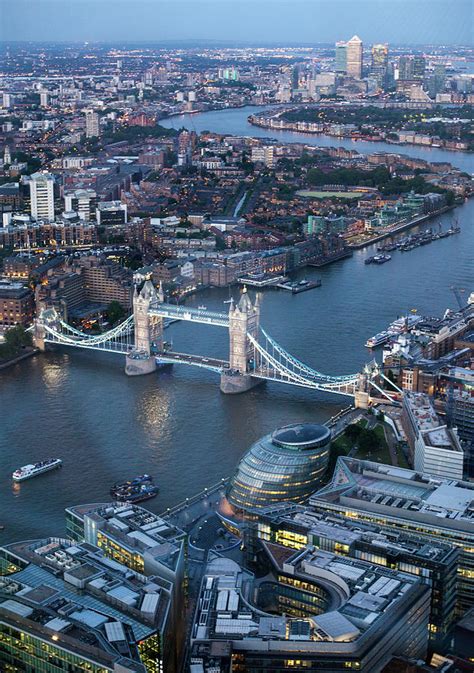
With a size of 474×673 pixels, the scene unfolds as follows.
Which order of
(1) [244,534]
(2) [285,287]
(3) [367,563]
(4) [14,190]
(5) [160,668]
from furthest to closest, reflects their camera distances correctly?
(4) [14,190], (2) [285,287], (1) [244,534], (3) [367,563], (5) [160,668]

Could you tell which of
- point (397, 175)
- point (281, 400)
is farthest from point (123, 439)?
point (397, 175)

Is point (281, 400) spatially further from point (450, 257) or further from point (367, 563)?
point (450, 257)

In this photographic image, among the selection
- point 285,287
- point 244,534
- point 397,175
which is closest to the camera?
point 244,534

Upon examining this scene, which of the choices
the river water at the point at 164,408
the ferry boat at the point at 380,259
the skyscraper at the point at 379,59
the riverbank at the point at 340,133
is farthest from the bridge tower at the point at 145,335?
the skyscraper at the point at 379,59

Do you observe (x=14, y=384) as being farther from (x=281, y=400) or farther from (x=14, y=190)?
(x=14, y=190)

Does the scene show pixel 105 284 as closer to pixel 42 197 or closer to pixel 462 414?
pixel 42 197

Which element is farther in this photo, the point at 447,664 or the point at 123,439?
the point at 123,439
